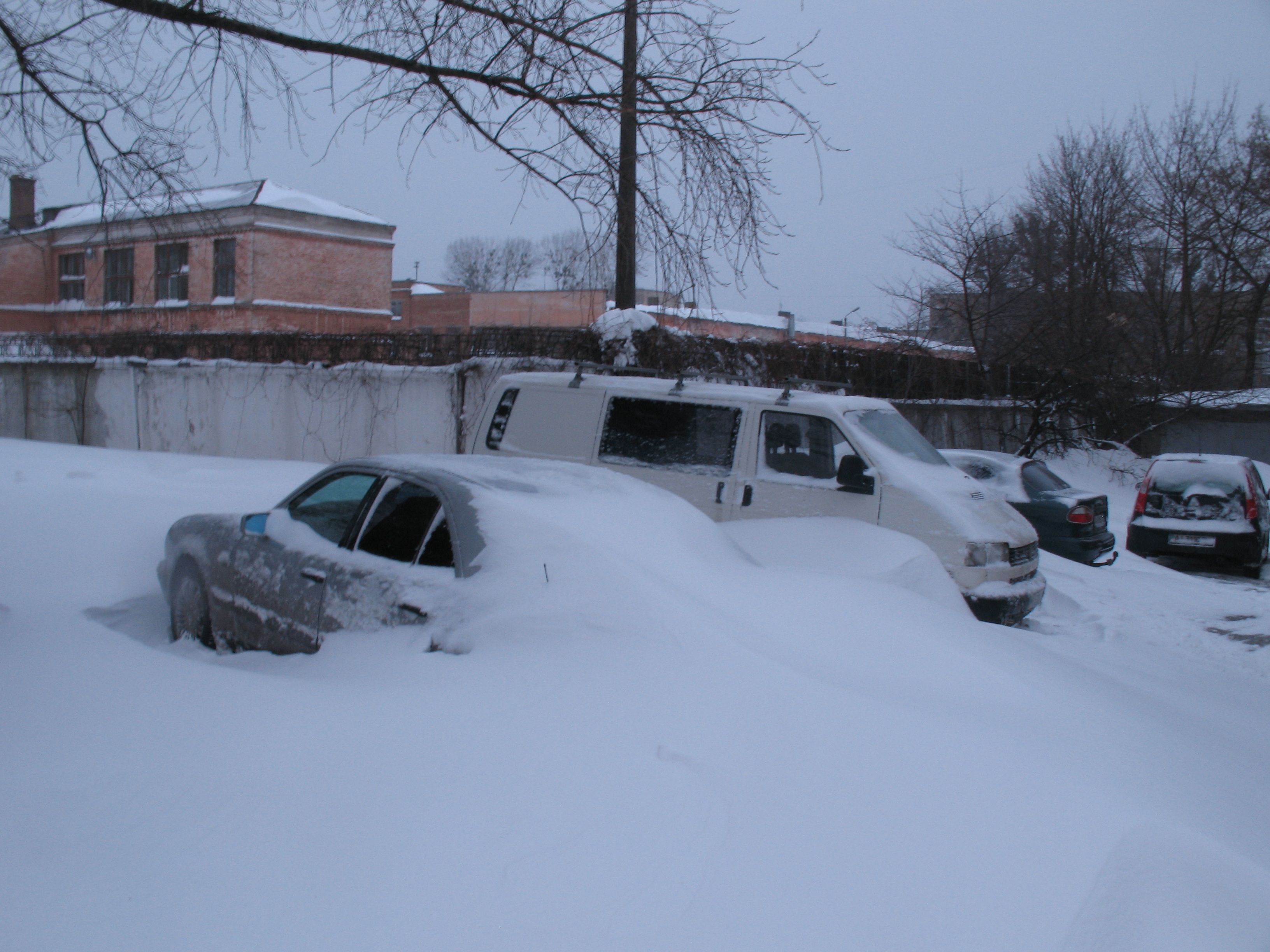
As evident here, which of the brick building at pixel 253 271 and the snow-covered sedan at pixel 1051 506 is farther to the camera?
the brick building at pixel 253 271

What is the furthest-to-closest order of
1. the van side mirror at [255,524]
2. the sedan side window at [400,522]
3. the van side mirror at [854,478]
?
the van side mirror at [854,478]
the van side mirror at [255,524]
the sedan side window at [400,522]

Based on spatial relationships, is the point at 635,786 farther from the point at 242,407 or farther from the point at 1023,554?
the point at 242,407

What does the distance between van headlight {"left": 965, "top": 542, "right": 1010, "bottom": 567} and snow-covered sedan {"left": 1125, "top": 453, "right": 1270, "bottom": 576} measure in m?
6.88

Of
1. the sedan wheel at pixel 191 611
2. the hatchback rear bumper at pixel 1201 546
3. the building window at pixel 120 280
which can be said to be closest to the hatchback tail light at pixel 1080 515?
the hatchback rear bumper at pixel 1201 546

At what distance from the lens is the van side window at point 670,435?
6898mm

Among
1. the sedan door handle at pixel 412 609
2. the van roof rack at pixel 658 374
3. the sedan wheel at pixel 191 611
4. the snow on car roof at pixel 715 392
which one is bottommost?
the sedan wheel at pixel 191 611

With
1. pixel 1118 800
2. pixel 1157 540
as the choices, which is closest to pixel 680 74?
pixel 1118 800

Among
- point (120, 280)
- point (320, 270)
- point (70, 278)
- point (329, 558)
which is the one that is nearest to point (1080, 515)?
point (329, 558)

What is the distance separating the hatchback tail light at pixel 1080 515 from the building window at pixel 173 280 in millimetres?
29355

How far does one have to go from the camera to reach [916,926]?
6.32 ft

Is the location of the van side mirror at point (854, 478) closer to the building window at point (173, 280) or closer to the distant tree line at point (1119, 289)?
the distant tree line at point (1119, 289)

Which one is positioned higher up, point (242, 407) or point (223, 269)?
point (223, 269)

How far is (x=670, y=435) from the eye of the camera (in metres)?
7.08

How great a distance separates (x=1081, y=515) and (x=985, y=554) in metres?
4.62
